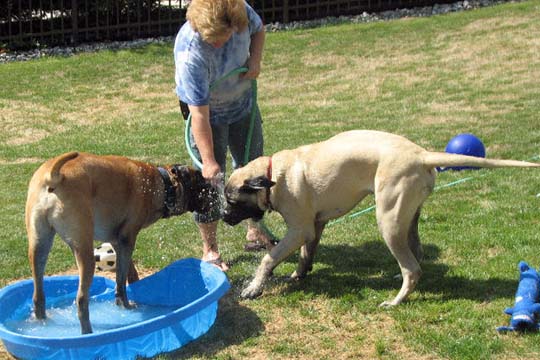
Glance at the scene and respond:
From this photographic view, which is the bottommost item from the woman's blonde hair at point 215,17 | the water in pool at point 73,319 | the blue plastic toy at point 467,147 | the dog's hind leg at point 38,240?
the water in pool at point 73,319

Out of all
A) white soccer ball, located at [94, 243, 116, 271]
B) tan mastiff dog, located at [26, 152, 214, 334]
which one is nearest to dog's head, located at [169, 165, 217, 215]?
tan mastiff dog, located at [26, 152, 214, 334]

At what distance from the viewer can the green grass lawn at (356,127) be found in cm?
575

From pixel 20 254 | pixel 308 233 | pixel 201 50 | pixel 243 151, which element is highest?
pixel 201 50

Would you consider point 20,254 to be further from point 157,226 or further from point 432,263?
point 432,263

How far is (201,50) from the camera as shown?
6.35 metres

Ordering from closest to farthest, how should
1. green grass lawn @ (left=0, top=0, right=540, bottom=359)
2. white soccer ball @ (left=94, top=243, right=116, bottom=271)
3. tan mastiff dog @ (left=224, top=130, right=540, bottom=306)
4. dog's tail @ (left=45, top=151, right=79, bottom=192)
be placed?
dog's tail @ (left=45, top=151, right=79, bottom=192) → green grass lawn @ (left=0, top=0, right=540, bottom=359) → tan mastiff dog @ (left=224, top=130, right=540, bottom=306) → white soccer ball @ (left=94, top=243, right=116, bottom=271)

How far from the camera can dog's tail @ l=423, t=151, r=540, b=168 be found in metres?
5.58

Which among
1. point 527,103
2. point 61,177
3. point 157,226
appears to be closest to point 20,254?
point 157,226

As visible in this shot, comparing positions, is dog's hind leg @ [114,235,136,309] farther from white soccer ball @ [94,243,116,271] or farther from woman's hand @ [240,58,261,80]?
woman's hand @ [240,58,261,80]

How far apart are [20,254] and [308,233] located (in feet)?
9.45

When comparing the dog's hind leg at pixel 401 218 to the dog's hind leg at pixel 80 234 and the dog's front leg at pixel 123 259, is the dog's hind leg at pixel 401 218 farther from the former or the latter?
the dog's hind leg at pixel 80 234

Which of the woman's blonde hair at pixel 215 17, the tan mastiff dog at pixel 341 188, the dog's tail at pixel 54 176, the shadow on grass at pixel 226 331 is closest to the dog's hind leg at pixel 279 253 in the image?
the tan mastiff dog at pixel 341 188

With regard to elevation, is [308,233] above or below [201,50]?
below

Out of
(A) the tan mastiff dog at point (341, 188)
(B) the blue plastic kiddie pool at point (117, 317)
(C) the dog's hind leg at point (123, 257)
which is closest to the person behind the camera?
(B) the blue plastic kiddie pool at point (117, 317)
